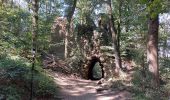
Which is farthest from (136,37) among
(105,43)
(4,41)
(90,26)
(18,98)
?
(18,98)

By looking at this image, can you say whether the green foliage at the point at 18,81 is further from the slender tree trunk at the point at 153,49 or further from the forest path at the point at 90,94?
the slender tree trunk at the point at 153,49

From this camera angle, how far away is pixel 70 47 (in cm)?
2255

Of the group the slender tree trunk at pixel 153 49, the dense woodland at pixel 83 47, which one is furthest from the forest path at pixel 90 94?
the slender tree trunk at pixel 153 49

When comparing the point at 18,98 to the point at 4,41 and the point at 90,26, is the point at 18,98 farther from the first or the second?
the point at 90,26

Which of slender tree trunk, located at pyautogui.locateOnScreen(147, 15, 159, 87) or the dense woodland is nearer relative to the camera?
the dense woodland

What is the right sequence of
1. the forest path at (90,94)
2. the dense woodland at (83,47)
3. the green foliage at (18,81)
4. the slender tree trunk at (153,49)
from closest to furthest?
the green foliage at (18,81) < the dense woodland at (83,47) < the forest path at (90,94) < the slender tree trunk at (153,49)

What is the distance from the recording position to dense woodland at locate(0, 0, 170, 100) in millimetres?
9758

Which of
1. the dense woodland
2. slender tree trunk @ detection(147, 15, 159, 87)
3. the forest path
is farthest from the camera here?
slender tree trunk @ detection(147, 15, 159, 87)

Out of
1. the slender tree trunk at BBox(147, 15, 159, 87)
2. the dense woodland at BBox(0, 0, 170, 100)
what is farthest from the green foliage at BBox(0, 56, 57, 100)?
the slender tree trunk at BBox(147, 15, 159, 87)

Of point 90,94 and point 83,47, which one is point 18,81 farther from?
point 83,47

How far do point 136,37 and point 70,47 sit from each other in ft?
18.9

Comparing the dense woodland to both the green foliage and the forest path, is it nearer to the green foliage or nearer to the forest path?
the green foliage

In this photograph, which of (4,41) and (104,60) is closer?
(4,41)

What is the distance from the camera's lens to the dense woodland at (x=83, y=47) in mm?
9758
